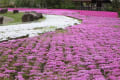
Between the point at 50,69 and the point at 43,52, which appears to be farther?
the point at 43,52

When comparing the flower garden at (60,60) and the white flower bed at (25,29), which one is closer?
the flower garden at (60,60)

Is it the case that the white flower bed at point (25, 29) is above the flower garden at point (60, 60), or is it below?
above

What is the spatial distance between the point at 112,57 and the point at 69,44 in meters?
2.61

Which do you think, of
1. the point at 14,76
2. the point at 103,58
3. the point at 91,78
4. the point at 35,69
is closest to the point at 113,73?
the point at 91,78

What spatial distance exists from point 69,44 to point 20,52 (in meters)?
2.35

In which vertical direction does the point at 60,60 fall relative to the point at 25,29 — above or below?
below

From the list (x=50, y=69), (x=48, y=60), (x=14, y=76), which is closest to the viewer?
(x=14, y=76)

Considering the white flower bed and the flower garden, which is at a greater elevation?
the white flower bed

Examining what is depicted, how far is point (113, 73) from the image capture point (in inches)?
231

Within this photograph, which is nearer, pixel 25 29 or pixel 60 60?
pixel 60 60

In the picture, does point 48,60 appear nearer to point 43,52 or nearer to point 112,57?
point 43,52

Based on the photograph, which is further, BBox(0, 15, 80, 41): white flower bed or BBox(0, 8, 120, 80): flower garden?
BBox(0, 15, 80, 41): white flower bed

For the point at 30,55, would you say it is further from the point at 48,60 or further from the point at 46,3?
the point at 46,3

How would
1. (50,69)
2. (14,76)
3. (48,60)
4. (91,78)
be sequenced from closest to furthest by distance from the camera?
1. (91,78)
2. (14,76)
3. (50,69)
4. (48,60)
